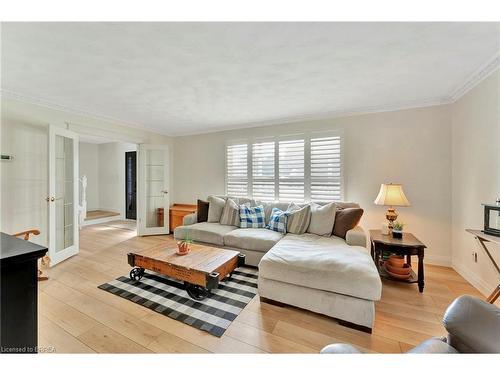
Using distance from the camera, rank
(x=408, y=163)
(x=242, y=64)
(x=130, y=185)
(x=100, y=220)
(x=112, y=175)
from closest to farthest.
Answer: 1. (x=242, y=64)
2. (x=408, y=163)
3. (x=100, y=220)
4. (x=130, y=185)
5. (x=112, y=175)

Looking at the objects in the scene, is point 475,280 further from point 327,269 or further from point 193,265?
point 193,265

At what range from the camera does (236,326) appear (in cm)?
166

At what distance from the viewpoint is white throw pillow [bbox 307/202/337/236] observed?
2.79 m

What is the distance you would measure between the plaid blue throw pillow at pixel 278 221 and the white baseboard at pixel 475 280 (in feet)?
7.14

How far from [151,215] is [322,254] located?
3.87 metres

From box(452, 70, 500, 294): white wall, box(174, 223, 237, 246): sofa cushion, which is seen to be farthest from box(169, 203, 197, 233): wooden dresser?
box(452, 70, 500, 294): white wall

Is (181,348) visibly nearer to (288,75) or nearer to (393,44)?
(288,75)

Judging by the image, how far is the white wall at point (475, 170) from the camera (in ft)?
6.61

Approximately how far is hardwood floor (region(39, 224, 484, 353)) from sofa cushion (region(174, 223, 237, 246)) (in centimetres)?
121

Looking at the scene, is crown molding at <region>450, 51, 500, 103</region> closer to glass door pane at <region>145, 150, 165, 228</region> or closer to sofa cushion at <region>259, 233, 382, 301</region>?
sofa cushion at <region>259, 233, 382, 301</region>

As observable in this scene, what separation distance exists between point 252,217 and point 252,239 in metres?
0.58

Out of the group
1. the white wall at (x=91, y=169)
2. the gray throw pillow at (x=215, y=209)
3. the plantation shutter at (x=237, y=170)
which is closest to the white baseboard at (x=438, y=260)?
the plantation shutter at (x=237, y=170)

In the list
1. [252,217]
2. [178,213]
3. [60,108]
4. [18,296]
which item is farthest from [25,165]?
[252,217]

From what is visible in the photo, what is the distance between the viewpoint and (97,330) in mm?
1608
